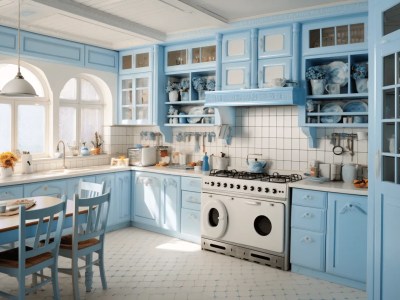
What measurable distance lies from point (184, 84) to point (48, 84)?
1783mm

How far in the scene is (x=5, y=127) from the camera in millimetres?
4648

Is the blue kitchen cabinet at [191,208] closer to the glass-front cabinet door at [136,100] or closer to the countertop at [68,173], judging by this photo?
the countertop at [68,173]

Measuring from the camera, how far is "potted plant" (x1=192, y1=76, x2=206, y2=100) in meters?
5.00

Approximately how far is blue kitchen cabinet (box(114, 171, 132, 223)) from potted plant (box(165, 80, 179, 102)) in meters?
1.21

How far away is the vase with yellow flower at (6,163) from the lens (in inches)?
163

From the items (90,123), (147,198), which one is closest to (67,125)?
(90,123)

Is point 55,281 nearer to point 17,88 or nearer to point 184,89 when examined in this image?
point 17,88

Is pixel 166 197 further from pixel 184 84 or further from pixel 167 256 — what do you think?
pixel 184 84

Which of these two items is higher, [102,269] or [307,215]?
[307,215]

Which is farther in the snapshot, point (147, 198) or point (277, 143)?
point (147, 198)

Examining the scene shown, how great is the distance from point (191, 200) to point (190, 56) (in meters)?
1.90

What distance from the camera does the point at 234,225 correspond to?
420cm

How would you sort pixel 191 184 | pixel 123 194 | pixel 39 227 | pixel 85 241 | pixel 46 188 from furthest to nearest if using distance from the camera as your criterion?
pixel 123 194 < pixel 191 184 < pixel 46 188 < pixel 85 241 < pixel 39 227

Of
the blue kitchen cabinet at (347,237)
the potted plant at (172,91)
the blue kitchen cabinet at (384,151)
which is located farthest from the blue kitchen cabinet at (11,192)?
the blue kitchen cabinet at (384,151)
